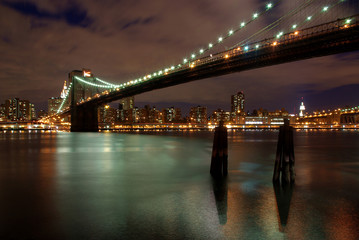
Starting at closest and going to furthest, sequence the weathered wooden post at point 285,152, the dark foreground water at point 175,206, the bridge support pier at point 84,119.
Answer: the dark foreground water at point 175,206 → the weathered wooden post at point 285,152 → the bridge support pier at point 84,119

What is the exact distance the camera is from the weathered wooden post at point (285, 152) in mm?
9672

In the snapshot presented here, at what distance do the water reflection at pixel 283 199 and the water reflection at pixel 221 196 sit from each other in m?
1.15

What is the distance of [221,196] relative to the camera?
8.83 meters

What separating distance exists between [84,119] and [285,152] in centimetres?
5933

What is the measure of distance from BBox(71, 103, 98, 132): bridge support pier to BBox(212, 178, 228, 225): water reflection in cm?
5587

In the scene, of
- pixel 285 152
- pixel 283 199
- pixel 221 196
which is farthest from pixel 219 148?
pixel 283 199

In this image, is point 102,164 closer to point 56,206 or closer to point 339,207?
point 56,206

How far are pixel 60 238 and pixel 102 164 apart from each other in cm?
1116

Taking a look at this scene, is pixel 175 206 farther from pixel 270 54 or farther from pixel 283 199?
pixel 270 54

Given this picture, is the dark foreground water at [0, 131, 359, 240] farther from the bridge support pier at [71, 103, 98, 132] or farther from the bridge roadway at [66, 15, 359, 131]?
the bridge support pier at [71, 103, 98, 132]

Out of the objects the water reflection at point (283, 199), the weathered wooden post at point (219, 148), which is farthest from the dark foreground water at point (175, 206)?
the weathered wooden post at point (219, 148)

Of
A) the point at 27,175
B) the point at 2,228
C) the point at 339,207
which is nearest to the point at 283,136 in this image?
the point at 339,207

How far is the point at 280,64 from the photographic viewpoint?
3297 centimetres

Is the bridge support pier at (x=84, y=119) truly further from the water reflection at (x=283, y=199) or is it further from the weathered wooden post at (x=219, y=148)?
the water reflection at (x=283, y=199)
